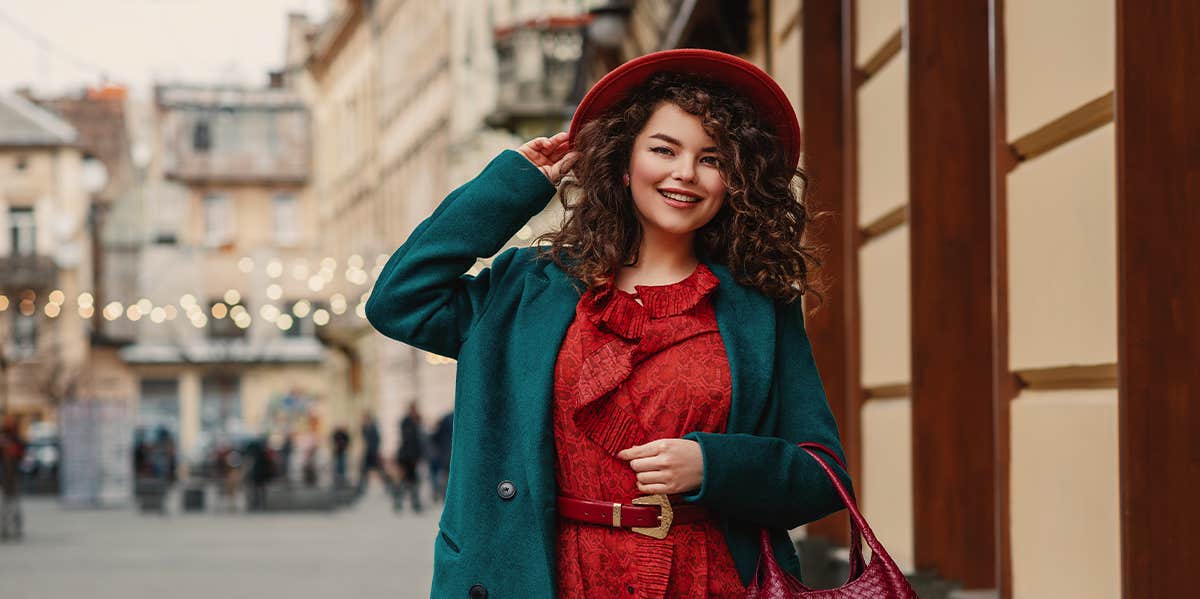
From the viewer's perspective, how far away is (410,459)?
27109 mm

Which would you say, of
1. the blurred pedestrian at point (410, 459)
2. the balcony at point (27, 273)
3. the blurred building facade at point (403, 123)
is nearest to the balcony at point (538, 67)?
the blurred building facade at point (403, 123)

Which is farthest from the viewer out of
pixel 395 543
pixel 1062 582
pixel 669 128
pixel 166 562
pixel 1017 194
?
pixel 395 543

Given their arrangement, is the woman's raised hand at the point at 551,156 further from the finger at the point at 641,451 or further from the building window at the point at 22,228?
the building window at the point at 22,228

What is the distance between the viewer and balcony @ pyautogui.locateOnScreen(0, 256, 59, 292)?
2248 inches

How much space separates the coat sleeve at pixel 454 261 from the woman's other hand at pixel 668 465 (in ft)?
1.48

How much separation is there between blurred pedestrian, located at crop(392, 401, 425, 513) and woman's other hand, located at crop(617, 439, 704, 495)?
78.2 feet

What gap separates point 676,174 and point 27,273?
57316mm

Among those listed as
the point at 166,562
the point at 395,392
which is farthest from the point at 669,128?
the point at 395,392

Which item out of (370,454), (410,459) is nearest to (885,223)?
(410,459)

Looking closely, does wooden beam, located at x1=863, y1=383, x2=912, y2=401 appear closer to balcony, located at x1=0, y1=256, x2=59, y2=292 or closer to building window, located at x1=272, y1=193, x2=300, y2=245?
balcony, located at x1=0, y1=256, x2=59, y2=292

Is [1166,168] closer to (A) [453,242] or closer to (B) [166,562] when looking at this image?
(A) [453,242]

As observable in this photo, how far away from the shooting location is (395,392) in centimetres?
4562

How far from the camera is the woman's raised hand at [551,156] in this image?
3.30 metres

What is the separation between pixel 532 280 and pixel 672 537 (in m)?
0.54
